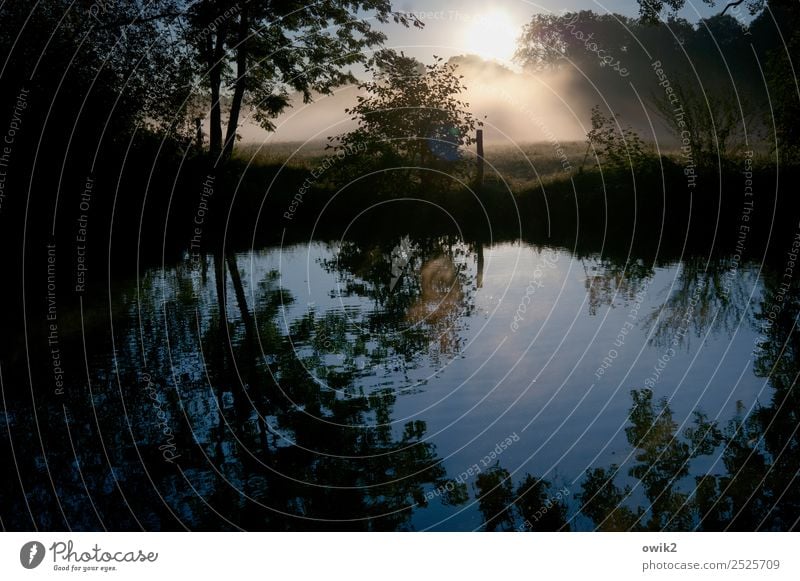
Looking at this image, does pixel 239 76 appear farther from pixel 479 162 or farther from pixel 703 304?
pixel 703 304

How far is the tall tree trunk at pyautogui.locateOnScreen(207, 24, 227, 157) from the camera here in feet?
109

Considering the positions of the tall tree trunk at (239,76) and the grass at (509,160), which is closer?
the tall tree trunk at (239,76)

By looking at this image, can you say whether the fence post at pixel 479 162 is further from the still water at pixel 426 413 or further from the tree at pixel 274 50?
the still water at pixel 426 413

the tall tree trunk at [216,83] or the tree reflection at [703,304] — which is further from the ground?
the tall tree trunk at [216,83]

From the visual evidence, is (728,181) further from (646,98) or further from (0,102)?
(646,98)

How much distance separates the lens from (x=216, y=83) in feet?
111

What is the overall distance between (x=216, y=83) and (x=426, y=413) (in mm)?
25954

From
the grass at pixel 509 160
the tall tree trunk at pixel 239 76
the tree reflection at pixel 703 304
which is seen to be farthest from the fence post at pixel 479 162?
the tree reflection at pixel 703 304

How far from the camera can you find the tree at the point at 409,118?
124ft

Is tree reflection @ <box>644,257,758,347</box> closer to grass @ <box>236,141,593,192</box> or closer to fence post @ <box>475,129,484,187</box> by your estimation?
grass @ <box>236,141,593,192</box>

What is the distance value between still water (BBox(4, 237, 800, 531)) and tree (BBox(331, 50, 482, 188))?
19.4 m

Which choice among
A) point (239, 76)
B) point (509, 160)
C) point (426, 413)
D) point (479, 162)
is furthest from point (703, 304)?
point (509, 160)

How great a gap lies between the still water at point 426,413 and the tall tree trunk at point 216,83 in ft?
51.3

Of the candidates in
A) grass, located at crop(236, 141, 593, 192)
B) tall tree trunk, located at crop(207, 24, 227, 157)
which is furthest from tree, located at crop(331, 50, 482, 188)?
tall tree trunk, located at crop(207, 24, 227, 157)
